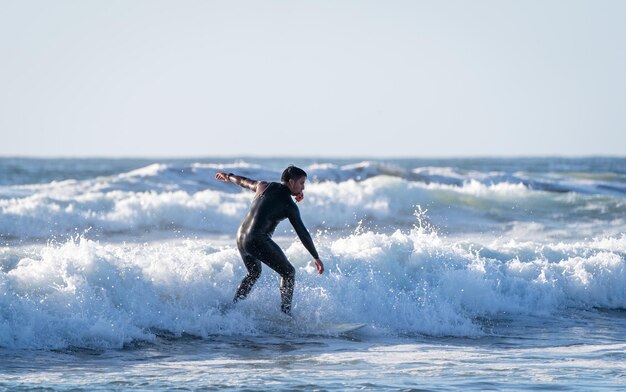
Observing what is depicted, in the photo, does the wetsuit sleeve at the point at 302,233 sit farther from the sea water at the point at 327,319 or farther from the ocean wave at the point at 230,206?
the ocean wave at the point at 230,206

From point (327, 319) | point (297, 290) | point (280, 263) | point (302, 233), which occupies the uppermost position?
point (302, 233)

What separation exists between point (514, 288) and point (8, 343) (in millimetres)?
7190

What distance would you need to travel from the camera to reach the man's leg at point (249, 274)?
1167 cm

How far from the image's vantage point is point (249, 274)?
11.9 m

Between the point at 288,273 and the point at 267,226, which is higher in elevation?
the point at 267,226

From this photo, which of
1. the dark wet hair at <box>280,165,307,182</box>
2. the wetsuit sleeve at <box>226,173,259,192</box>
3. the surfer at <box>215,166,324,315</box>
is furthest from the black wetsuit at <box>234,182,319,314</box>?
the wetsuit sleeve at <box>226,173,259,192</box>

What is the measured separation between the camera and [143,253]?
542 inches

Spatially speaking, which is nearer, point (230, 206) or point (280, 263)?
point (280, 263)

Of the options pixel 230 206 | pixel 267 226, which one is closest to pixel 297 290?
pixel 267 226

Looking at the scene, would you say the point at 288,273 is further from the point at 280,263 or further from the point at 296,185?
the point at 296,185

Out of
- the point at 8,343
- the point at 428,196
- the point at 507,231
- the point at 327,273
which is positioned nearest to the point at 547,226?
the point at 507,231

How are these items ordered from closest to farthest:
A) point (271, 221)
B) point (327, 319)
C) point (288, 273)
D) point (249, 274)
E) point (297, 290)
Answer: point (271, 221) < point (288, 273) < point (249, 274) < point (327, 319) < point (297, 290)

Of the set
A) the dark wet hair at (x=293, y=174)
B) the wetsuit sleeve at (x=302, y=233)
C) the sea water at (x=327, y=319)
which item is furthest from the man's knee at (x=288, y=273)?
the dark wet hair at (x=293, y=174)

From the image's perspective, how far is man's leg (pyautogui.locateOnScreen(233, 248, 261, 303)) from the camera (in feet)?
38.3
